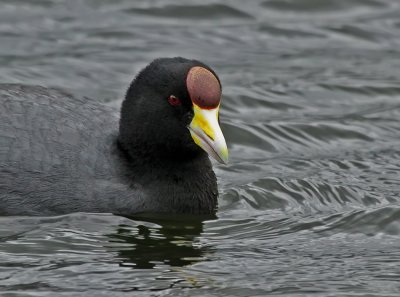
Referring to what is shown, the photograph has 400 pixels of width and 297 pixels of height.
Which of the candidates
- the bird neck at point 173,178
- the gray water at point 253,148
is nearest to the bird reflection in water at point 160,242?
the gray water at point 253,148

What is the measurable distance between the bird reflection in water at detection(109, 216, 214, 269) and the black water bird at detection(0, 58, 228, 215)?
135 millimetres

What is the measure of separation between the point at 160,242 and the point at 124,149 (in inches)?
33.3

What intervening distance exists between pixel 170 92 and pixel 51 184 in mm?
1127

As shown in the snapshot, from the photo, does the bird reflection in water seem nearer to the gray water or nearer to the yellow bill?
the gray water

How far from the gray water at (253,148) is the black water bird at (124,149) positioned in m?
0.17

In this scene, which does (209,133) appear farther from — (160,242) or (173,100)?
(160,242)

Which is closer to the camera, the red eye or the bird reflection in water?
the bird reflection in water

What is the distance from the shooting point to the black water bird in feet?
32.7

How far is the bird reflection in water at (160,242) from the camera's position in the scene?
9.51 metres

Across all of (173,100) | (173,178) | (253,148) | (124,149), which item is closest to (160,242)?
(173,178)

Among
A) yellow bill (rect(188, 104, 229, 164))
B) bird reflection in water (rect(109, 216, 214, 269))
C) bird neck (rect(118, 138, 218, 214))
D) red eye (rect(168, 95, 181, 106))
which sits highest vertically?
red eye (rect(168, 95, 181, 106))

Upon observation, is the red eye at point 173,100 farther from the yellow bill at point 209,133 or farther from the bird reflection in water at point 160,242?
the bird reflection in water at point 160,242

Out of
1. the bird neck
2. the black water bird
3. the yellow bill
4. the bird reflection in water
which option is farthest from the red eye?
the bird reflection in water

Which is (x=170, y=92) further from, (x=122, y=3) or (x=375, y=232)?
(x=122, y=3)
